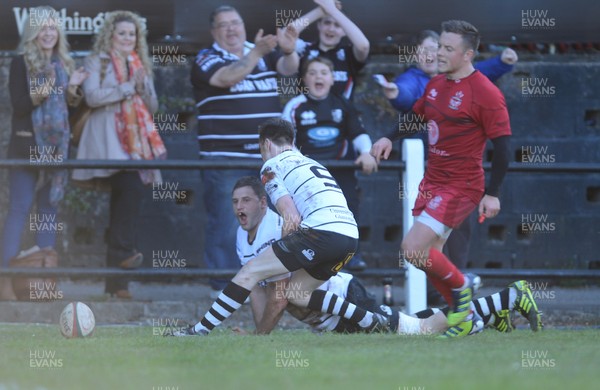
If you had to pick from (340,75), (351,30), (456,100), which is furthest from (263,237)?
(351,30)

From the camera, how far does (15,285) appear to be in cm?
1047

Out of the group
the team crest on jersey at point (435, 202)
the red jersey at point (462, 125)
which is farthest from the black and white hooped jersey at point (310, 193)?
the red jersey at point (462, 125)

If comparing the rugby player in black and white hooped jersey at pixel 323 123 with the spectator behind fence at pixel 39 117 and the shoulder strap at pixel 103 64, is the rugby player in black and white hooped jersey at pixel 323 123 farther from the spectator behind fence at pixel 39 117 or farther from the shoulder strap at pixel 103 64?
the spectator behind fence at pixel 39 117

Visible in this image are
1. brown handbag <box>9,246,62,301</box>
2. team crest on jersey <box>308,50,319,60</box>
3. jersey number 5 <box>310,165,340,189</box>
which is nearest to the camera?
jersey number 5 <box>310,165,340,189</box>

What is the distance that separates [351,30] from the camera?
1035 centimetres

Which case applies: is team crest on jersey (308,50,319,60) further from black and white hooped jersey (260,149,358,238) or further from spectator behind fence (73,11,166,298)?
black and white hooped jersey (260,149,358,238)

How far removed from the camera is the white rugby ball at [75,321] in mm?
8422

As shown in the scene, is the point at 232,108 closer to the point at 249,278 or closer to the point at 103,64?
the point at 103,64

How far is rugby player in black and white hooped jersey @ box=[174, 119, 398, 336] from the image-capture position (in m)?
8.33

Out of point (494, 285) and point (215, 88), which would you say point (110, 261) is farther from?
point (494, 285)

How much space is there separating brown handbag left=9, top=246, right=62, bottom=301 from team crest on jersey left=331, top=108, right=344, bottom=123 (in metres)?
2.51

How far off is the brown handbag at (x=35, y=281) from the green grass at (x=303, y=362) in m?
1.62

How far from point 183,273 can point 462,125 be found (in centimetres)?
255

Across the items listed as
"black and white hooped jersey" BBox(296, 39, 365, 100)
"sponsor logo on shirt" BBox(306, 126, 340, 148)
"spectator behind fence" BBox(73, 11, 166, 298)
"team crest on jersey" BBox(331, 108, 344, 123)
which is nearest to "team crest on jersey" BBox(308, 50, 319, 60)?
"black and white hooped jersey" BBox(296, 39, 365, 100)
